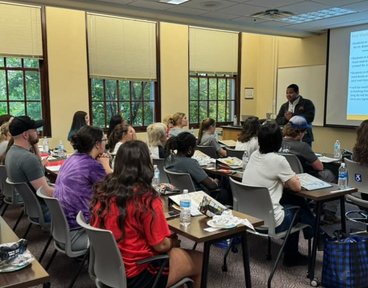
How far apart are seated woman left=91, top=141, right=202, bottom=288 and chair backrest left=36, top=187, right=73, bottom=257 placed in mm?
460

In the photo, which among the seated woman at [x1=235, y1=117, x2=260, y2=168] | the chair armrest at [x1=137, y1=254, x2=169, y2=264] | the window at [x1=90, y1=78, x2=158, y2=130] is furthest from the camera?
the window at [x1=90, y1=78, x2=158, y2=130]

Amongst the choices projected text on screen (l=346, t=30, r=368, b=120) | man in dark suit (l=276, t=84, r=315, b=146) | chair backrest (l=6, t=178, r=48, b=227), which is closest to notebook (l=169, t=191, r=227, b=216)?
chair backrest (l=6, t=178, r=48, b=227)

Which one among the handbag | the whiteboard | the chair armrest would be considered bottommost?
the handbag

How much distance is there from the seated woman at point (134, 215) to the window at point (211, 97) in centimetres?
592

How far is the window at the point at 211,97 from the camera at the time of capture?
25.6 feet

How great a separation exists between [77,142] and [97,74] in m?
4.24

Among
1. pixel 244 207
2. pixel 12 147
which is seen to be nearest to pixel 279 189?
pixel 244 207

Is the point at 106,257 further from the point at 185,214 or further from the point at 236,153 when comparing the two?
the point at 236,153

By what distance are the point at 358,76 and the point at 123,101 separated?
14.1ft

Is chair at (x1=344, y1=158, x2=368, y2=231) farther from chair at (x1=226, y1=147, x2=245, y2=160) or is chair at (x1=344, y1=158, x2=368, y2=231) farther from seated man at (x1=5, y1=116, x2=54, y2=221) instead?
seated man at (x1=5, y1=116, x2=54, y2=221)

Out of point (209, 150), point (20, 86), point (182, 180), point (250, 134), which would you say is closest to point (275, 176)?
point (182, 180)

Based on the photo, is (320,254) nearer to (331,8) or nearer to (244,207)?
(244,207)

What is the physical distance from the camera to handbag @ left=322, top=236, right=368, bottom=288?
2.55 metres

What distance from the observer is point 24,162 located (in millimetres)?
2990
